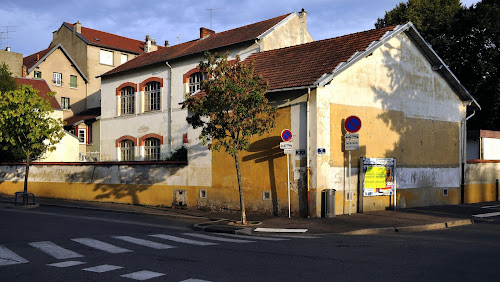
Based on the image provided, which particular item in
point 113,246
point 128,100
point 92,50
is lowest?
point 113,246

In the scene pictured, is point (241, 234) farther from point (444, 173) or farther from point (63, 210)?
point (444, 173)

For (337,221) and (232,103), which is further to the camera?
(337,221)

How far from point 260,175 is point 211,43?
52.3 feet

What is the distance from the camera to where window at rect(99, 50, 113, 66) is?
5372 centimetres

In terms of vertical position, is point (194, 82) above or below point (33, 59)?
below

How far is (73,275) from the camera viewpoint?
748 cm

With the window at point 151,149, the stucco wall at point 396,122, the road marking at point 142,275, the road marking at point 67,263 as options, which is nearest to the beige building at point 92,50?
the window at point 151,149

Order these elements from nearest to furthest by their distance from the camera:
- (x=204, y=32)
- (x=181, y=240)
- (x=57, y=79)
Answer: (x=181, y=240) < (x=204, y=32) < (x=57, y=79)

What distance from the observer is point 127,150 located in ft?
117

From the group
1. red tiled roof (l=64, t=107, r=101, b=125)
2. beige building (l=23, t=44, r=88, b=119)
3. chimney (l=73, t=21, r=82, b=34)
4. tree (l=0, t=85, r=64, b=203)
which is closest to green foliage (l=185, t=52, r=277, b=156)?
tree (l=0, t=85, r=64, b=203)

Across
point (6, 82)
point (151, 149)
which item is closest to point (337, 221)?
point (151, 149)

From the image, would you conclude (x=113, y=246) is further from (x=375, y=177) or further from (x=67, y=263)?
(x=375, y=177)

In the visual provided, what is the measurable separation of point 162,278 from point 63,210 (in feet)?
48.1

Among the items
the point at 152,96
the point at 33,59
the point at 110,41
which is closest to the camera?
the point at 152,96
